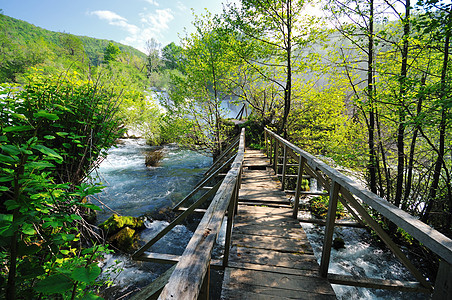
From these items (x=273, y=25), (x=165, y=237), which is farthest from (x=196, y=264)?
(x=273, y=25)

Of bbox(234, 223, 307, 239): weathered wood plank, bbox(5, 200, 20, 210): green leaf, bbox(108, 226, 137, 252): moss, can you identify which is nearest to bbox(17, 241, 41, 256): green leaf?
bbox(5, 200, 20, 210): green leaf

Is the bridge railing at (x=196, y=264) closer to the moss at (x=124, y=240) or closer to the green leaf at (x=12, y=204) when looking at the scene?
the green leaf at (x=12, y=204)

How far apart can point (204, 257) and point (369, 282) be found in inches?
84.7

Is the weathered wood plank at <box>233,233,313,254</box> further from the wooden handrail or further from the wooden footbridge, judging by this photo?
the wooden handrail

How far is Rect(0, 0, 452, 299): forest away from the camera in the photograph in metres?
1.66

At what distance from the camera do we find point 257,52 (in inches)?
321

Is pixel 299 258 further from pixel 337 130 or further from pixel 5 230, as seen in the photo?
pixel 337 130

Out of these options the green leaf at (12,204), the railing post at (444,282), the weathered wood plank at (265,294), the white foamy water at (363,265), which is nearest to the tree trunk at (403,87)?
the white foamy water at (363,265)

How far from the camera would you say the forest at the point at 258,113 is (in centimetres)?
166

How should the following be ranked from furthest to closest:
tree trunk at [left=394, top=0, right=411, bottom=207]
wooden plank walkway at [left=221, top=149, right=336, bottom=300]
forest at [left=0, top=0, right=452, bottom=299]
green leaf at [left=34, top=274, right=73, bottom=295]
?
tree trunk at [left=394, top=0, right=411, bottom=207] → wooden plank walkway at [left=221, top=149, right=336, bottom=300] → forest at [left=0, top=0, right=452, bottom=299] → green leaf at [left=34, top=274, right=73, bottom=295]

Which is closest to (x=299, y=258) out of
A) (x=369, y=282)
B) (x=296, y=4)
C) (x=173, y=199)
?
(x=369, y=282)

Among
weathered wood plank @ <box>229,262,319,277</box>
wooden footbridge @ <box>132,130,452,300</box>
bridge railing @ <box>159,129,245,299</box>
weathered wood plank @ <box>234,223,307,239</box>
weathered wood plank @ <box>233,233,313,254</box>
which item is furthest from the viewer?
weathered wood plank @ <box>234,223,307,239</box>

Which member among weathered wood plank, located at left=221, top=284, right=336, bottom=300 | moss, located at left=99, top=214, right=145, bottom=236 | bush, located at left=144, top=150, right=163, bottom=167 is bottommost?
moss, located at left=99, top=214, right=145, bottom=236

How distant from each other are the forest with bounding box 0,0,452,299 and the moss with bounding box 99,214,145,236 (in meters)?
0.43
